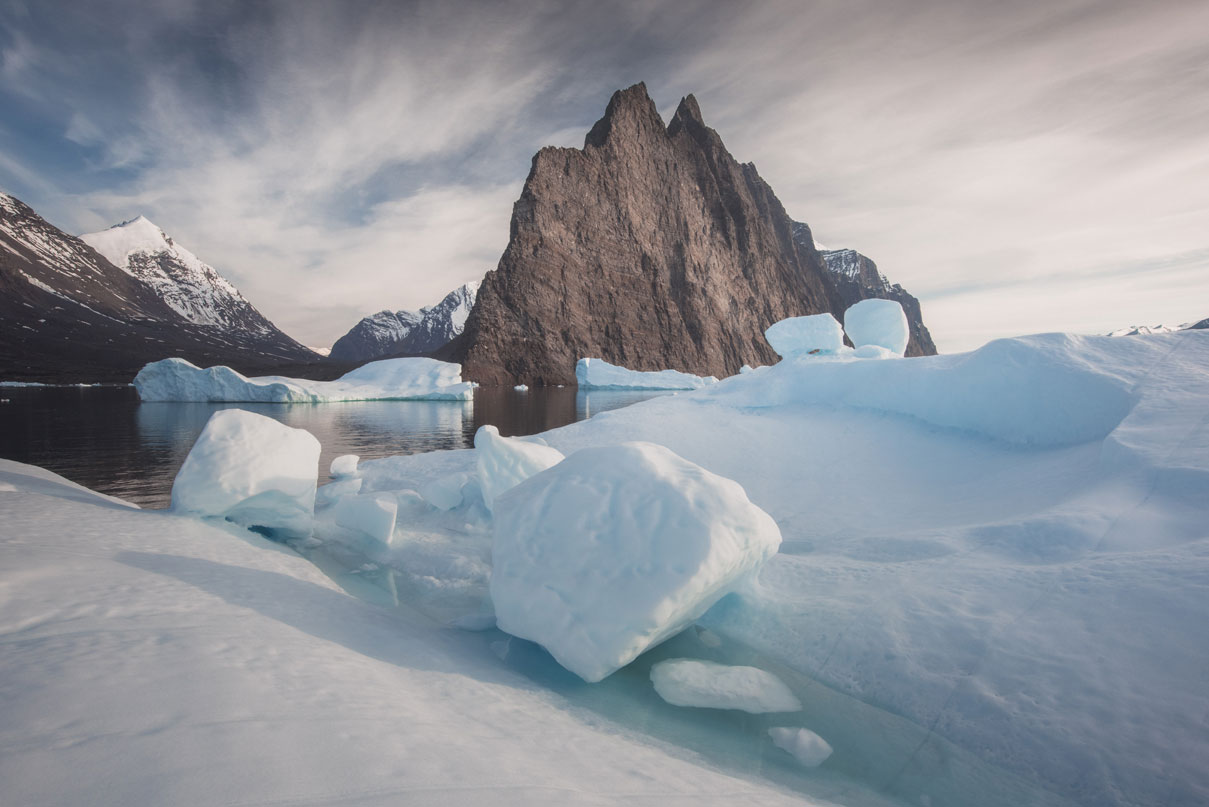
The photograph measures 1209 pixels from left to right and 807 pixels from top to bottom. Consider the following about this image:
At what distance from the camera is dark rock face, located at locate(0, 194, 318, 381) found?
2490 inches

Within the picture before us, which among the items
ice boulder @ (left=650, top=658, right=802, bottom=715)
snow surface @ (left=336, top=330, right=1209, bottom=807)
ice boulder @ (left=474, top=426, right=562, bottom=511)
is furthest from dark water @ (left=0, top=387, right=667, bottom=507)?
ice boulder @ (left=650, top=658, right=802, bottom=715)

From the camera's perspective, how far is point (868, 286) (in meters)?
130

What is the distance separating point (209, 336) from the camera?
105m

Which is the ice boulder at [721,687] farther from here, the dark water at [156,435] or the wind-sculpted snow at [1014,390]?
the dark water at [156,435]

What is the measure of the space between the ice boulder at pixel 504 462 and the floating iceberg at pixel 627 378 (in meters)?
49.0

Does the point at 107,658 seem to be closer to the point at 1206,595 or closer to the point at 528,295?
the point at 1206,595

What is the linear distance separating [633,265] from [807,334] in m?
52.3

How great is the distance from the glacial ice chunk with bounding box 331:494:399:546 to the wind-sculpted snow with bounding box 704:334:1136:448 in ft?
24.7

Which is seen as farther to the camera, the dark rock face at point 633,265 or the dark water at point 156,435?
the dark rock face at point 633,265

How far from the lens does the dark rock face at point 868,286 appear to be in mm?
121562

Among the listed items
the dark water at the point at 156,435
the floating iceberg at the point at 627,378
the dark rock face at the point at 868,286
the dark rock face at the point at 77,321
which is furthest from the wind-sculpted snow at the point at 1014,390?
the dark rock face at the point at 868,286

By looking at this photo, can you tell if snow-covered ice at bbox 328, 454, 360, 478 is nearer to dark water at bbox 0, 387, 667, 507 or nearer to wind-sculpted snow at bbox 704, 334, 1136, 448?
dark water at bbox 0, 387, 667, 507

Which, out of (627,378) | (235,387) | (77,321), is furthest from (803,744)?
(77,321)

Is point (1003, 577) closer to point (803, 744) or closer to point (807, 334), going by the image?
point (803, 744)
